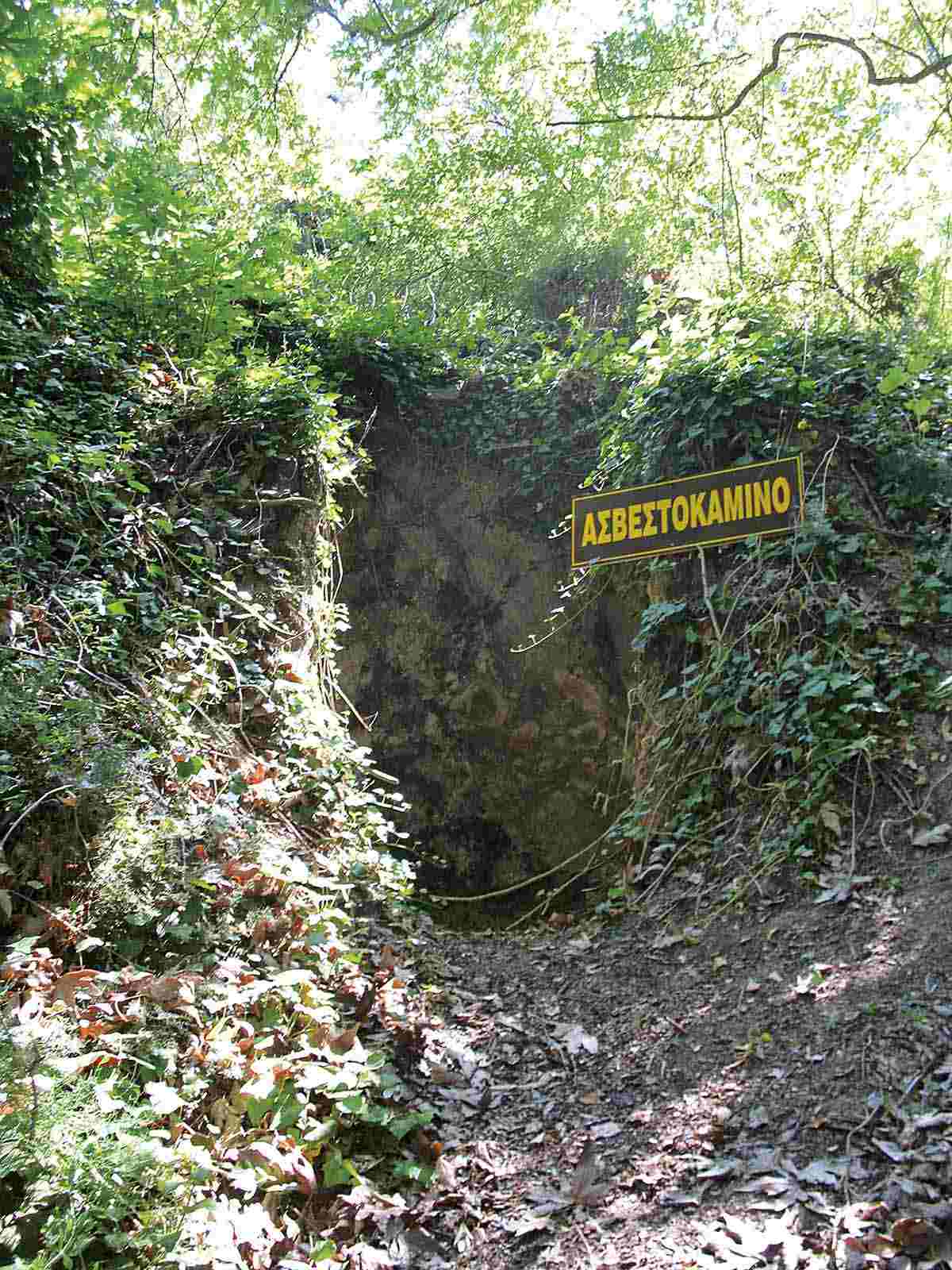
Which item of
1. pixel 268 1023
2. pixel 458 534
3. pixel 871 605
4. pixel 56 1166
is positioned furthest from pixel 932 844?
pixel 458 534

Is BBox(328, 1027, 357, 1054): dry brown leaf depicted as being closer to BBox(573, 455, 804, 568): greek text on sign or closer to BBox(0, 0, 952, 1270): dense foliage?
BBox(0, 0, 952, 1270): dense foliage

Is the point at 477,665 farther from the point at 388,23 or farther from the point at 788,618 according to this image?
the point at 388,23

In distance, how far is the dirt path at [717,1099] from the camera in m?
2.41

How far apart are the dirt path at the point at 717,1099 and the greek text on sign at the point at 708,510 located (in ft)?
7.20

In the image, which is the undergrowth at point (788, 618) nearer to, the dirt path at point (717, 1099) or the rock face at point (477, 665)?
the dirt path at point (717, 1099)

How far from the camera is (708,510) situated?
518 cm

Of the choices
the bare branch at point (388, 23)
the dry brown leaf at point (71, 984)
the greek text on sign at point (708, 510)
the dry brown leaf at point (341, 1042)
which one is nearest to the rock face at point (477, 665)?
the greek text on sign at point (708, 510)

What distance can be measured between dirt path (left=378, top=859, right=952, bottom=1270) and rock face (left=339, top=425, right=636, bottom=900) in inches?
113

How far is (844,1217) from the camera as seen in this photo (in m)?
2.30

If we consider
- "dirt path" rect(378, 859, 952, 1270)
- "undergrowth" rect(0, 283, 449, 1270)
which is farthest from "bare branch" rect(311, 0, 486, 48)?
"dirt path" rect(378, 859, 952, 1270)

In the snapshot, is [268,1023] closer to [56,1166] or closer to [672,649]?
[56,1166]

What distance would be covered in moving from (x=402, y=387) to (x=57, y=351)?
331 cm

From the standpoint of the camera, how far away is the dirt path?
7.89 feet

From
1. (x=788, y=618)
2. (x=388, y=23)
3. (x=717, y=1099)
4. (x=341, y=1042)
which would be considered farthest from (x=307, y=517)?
(x=717, y=1099)
